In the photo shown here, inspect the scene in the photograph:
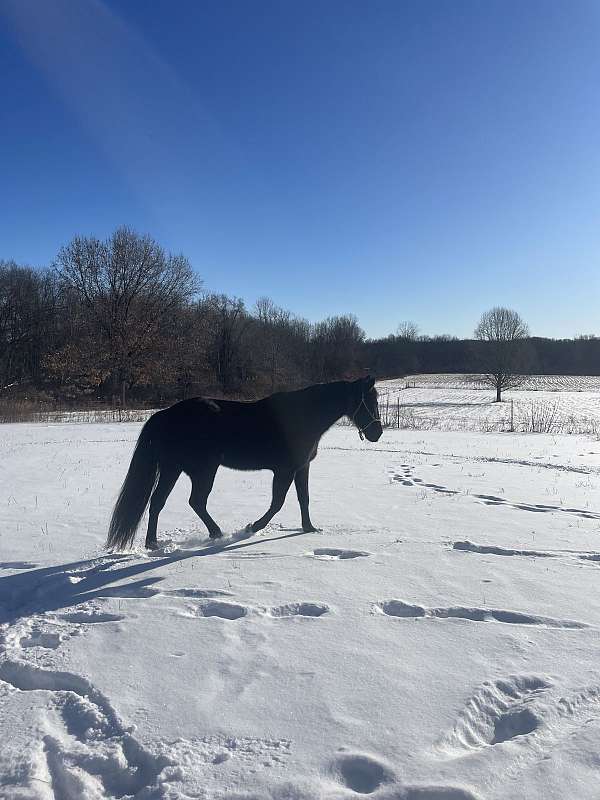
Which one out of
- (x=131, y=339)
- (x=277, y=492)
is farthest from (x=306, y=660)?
(x=131, y=339)

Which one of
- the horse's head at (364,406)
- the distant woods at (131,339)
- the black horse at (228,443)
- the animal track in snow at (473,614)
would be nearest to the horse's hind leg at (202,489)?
the black horse at (228,443)

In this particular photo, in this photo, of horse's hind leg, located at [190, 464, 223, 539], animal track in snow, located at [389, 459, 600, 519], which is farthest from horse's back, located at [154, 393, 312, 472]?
animal track in snow, located at [389, 459, 600, 519]

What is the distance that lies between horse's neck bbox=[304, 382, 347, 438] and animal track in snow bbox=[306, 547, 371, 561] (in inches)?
61.2

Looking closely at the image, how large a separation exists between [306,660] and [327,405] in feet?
12.8

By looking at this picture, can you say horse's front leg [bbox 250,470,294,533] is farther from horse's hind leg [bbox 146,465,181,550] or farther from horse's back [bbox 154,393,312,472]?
horse's hind leg [bbox 146,465,181,550]

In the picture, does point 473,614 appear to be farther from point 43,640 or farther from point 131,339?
point 131,339

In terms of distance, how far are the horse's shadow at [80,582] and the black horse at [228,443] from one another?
1.44 feet

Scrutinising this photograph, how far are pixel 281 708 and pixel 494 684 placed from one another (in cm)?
122

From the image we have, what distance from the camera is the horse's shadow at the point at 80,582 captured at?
14.9 feet

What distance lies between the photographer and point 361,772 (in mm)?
2410

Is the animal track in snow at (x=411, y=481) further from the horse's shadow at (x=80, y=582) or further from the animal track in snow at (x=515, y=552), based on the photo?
the horse's shadow at (x=80, y=582)

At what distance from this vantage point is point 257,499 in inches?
360

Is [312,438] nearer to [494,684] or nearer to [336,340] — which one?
[494,684]

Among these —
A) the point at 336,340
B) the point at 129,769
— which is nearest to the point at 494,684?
the point at 129,769
